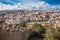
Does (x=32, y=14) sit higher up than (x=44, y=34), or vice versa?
(x=32, y=14)

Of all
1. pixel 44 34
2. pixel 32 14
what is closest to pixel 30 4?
pixel 32 14

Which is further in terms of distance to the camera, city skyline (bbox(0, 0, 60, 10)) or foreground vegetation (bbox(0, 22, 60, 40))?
city skyline (bbox(0, 0, 60, 10))

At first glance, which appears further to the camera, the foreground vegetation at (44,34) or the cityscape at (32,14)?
the cityscape at (32,14)

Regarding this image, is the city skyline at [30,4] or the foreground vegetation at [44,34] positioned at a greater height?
the city skyline at [30,4]

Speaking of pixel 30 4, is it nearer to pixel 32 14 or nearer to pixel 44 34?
pixel 32 14

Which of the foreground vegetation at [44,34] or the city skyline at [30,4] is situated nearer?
the foreground vegetation at [44,34]

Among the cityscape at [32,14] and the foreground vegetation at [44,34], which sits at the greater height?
the cityscape at [32,14]

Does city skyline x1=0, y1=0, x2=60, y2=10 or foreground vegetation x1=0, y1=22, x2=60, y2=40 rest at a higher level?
city skyline x1=0, y1=0, x2=60, y2=10

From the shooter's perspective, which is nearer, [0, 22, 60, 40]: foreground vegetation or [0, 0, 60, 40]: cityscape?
[0, 22, 60, 40]: foreground vegetation

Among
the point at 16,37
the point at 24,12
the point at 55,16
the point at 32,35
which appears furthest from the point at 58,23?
the point at 16,37

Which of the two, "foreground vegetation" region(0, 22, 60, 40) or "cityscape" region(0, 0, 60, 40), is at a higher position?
"cityscape" region(0, 0, 60, 40)

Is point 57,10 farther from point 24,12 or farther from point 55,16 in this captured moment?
point 24,12
